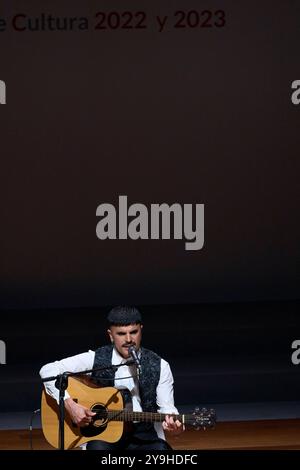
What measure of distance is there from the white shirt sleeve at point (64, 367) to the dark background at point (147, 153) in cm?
329

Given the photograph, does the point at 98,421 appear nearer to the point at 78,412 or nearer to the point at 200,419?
the point at 78,412

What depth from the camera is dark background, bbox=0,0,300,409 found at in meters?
8.15

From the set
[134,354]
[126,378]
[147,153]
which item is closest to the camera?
[134,354]

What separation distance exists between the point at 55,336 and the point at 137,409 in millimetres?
2640

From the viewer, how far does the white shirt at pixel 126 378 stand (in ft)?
15.0

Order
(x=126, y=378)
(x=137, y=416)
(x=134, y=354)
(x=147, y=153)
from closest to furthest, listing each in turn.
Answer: (x=134, y=354), (x=137, y=416), (x=126, y=378), (x=147, y=153)

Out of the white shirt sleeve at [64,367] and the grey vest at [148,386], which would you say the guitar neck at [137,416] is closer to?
the grey vest at [148,386]

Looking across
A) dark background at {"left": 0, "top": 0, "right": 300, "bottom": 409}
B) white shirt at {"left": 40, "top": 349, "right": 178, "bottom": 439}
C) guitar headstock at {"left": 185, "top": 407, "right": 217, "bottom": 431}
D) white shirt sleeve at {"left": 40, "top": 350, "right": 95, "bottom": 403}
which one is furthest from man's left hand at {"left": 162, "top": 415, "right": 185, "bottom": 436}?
dark background at {"left": 0, "top": 0, "right": 300, "bottom": 409}

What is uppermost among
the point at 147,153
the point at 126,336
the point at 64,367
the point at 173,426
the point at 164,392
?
the point at 147,153

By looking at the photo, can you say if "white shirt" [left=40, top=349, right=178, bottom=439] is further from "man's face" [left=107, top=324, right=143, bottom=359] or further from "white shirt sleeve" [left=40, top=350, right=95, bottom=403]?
"man's face" [left=107, top=324, right=143, bottom=359]

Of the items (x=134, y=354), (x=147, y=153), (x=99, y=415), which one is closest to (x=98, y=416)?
(x=99, y=415)

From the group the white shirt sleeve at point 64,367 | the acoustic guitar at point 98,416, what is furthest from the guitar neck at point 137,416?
the white shirt sleeve at point 64,367

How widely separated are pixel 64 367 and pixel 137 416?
15.0 inches

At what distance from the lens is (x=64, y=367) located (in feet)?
15.3
